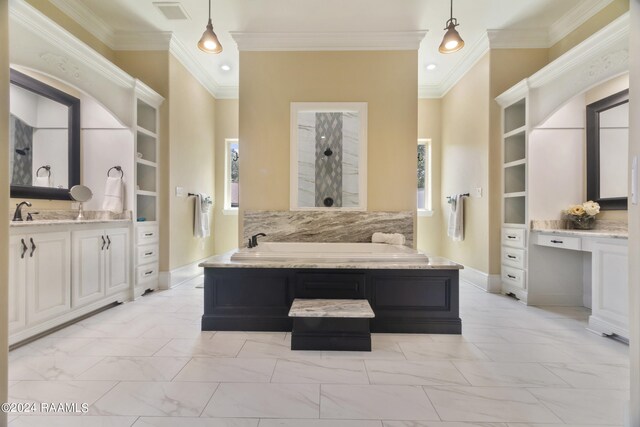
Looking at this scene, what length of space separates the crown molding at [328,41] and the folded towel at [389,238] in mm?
2071

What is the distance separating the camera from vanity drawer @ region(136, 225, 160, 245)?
318 cm

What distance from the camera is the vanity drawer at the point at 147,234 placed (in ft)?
10.4

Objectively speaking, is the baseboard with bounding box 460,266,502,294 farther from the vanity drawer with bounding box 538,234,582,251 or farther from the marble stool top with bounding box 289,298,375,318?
the marble stool top with bounding box 289,298,375,318

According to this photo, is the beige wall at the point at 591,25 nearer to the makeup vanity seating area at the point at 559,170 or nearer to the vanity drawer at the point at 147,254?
the makeup vanity seating area at the point at 559,170

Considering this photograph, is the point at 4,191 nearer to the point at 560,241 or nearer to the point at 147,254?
the point at 147,254

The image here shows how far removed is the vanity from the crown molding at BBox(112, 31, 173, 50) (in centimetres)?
199

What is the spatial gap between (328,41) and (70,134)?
9.26 ft

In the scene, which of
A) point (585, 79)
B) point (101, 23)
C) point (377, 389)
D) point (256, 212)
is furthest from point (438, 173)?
point (101, 23)

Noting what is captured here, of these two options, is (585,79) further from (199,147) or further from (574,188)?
(199,147)

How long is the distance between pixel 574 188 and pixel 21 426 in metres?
4.35

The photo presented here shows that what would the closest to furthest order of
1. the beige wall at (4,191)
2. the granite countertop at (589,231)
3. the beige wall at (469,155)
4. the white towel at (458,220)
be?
the beige wall at (4,191) < the granite countertop at (589,231) < the beige wall at (469,155) < the white towel at (458,220)

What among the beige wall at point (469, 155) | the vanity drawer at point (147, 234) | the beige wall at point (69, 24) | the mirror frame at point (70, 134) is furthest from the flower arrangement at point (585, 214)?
the beige wall at point (69, 24)

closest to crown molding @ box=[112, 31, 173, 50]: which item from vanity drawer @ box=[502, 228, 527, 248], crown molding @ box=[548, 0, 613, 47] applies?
crown molding @ box=[548, 0, 613, 47]

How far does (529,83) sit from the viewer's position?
297 cm
